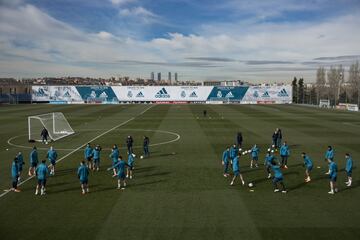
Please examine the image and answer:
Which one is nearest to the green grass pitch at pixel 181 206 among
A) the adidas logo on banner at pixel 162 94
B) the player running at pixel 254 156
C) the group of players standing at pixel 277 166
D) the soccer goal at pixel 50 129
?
the group of players standing at pixel 277 166

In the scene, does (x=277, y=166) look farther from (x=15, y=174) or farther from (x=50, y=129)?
(x=50, y=129)

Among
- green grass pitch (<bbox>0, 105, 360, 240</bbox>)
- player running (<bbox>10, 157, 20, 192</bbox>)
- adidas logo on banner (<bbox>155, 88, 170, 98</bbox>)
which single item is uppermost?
adidas logo on banner (<bbox>155, 88, 170, 98</bbox>)

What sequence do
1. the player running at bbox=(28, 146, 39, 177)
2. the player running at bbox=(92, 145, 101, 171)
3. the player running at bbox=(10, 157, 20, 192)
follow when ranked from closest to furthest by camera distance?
the player running at bbox=(10, 157, 20, 192)
the player running at bbox=(28, 146, 39, 177)
the player running at bbox=(92, 145, 101, 171)

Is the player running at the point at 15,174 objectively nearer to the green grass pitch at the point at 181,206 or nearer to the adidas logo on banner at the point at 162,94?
the green grass pitch at the point at 181,206

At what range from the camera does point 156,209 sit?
13.7m

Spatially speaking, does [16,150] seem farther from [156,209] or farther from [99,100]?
[99,100]

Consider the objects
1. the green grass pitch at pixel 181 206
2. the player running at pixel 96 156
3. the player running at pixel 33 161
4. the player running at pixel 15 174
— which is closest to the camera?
the green grass pitch at pixel 181 206

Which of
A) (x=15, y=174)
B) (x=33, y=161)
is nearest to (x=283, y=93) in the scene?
(x=33, y=161)

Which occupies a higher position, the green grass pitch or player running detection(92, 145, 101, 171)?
player running detection(92, 145, 101, 171)

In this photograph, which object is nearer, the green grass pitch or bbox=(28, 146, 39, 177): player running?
the green grass pitch

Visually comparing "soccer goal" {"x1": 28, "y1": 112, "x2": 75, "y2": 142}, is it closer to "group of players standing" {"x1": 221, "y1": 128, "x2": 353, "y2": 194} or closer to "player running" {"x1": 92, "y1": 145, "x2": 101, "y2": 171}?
"player running" {"x1": 92, "y1": 145, "x2": 101, "y2": 171}

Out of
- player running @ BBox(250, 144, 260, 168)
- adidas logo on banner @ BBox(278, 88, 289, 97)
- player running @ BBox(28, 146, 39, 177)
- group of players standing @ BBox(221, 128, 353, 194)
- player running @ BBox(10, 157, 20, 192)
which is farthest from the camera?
adidas logo on banner @ BBox(278, 88, 289, 97)

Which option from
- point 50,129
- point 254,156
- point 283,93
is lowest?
point 254,156

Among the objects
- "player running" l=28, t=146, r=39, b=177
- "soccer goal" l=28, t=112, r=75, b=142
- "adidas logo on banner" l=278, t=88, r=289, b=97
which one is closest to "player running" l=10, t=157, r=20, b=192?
"player running" l=28, t=146, r=39, b=177
